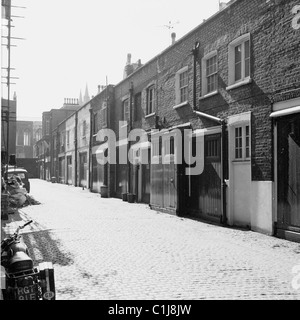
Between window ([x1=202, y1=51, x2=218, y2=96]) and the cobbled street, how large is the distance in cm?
472

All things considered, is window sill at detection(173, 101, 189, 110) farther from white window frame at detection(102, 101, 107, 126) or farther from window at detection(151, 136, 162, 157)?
white window frame at detection(102, 101, 107, 126)

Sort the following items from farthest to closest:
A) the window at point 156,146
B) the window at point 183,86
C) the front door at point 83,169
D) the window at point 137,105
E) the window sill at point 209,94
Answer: the front door at point 83,169
the window at point 137,105
the window at point 156,146
the window at point 183,86
the window sill at point 209,94

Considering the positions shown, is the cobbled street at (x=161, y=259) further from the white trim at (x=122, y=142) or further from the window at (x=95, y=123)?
the window at (x=95, y=123)

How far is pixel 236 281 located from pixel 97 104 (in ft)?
77.0

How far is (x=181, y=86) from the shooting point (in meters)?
15.6

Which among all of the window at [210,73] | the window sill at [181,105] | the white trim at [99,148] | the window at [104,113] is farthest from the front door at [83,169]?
the window at [210,73]

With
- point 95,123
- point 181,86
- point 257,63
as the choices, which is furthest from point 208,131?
point 95,123

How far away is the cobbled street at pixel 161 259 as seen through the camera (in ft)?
17.7

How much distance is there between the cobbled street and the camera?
213 inches

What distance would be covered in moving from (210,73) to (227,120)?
2.34m

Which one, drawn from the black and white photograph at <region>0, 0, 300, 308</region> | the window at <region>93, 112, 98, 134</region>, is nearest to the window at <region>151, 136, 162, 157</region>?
the black and white photograph at <region>0, 0, 300, 308</region>

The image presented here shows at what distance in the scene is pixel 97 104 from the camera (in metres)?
28.0

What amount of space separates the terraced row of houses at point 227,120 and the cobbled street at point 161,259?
1.20 meters
